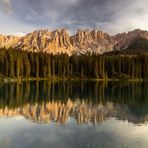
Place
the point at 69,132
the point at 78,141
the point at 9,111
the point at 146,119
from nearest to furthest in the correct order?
the point at 78,141
the point at 69,132
the point at 146,119
the point at 9,111

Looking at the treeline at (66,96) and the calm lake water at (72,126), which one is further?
the treeline at (66,96)

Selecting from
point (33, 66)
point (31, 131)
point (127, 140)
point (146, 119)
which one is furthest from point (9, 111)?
point (33, 66)

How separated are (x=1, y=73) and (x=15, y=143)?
129598 millimetres

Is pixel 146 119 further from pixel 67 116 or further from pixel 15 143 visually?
pixel 15 143

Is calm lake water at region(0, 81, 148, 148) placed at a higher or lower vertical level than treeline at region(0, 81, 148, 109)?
lower

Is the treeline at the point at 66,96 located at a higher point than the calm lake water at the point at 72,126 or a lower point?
higher

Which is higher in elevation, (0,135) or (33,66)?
(33,66)

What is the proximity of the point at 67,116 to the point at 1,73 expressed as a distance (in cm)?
11138

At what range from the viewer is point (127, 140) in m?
35.0

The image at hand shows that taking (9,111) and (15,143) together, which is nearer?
(15,143)

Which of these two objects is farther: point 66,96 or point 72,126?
point 66,96

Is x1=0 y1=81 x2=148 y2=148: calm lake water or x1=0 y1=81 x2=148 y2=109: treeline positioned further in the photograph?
x1=0 y1=81 x2=148 y2=109: treeline

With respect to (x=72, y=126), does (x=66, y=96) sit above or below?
above

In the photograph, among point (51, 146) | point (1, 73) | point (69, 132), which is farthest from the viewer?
point (1, 73)
